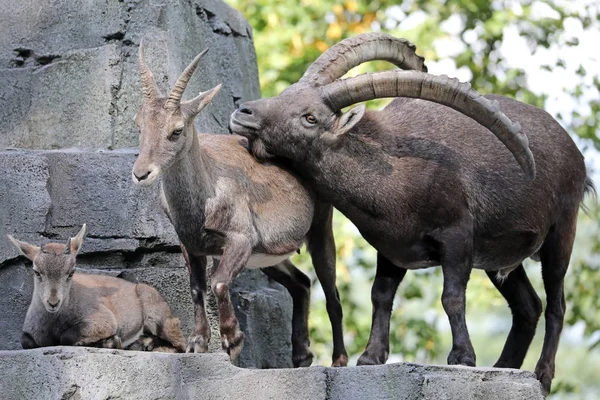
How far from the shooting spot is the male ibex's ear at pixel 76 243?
7.29 metres

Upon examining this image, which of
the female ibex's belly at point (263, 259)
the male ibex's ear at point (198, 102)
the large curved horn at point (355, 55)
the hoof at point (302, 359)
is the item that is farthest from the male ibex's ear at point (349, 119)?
the hoof at point (302, 359)

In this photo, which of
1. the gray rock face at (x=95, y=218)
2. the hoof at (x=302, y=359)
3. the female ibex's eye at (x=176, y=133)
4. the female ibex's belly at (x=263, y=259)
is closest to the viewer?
the female ibex's eye at (x=176, y=133)

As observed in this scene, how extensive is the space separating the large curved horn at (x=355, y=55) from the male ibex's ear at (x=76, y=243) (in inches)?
72.2

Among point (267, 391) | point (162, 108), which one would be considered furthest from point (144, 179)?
point (267, 391)

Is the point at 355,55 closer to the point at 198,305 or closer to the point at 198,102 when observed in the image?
the point at 198,102

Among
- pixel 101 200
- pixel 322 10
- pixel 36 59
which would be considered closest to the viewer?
pixel 101 200

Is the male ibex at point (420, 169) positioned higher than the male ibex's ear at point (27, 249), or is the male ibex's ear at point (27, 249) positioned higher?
the male ibex at point (420, 169)

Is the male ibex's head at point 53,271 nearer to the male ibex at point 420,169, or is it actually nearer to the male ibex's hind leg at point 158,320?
the male ibex's hind leg at point 158,320

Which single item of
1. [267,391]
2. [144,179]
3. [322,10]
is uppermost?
[144,179]

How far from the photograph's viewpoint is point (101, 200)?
8164 mm

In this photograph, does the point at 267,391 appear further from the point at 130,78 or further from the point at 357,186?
the point at 130,78

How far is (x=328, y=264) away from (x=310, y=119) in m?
1.28

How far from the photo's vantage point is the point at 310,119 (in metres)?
7.57

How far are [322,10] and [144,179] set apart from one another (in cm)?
954
